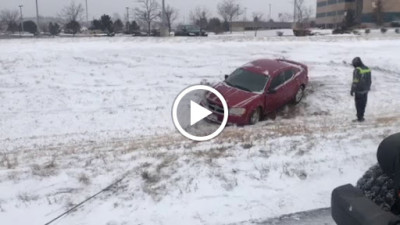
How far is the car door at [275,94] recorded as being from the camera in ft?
42.3

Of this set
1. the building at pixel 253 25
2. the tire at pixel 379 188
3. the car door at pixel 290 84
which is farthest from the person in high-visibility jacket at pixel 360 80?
the building at pixel 253 25

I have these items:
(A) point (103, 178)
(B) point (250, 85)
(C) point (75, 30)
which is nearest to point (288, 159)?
(A) point (103, 178)

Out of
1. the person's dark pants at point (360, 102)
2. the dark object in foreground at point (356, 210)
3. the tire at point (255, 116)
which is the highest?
the dark object in foreground at point (356, 210)

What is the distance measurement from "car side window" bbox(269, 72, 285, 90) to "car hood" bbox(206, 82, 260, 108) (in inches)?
34.1

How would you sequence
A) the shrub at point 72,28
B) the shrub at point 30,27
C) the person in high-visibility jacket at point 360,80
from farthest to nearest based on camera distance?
the shrub at point 30,27
the shrub at point 72,28
the person in high-visibility jacket at point 360,80

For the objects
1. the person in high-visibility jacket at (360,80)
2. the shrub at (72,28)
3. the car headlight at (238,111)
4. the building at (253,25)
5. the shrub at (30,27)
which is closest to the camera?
the person in high-visibility jacket at (360,80)

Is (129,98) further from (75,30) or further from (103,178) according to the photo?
(75,30)

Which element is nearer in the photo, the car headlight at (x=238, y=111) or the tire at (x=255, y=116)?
the car headlight at (x=238, y=111)

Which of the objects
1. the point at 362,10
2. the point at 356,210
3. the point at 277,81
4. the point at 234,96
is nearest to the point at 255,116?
the point at 234,96

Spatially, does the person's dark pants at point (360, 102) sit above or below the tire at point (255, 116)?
above

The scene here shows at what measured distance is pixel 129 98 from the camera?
15742 millimetres

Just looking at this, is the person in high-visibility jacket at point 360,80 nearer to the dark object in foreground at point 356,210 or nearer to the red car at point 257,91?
the red car at point 257,91

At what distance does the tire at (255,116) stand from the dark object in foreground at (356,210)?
903 cm

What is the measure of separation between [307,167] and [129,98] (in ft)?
35.0
